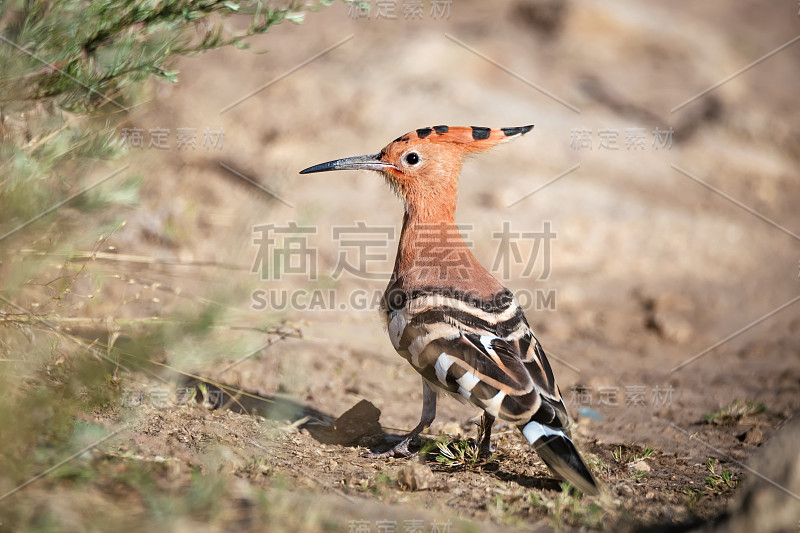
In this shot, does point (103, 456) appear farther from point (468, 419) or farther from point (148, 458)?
point (468, 419)

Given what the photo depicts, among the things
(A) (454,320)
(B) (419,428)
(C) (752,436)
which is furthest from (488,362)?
(C) (752,436)

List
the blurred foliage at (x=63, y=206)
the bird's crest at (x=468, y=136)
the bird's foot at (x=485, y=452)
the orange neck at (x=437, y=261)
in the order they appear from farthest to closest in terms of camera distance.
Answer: the bird's crest at (x=468, y=136), the orange neck at (x=437, y=261), the bird's foot at (x=485, y=452), the blurred foliage at (x=63, y=206)

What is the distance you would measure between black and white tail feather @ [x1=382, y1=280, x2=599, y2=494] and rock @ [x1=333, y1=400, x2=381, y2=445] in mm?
297

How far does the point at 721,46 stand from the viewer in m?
9.05

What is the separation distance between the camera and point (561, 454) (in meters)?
2.86

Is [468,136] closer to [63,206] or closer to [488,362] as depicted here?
[488,362]

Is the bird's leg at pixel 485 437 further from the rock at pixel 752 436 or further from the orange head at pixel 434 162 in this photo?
the rock at pixel 752 436

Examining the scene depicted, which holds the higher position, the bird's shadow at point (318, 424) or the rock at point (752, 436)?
the bird's shadow at point (318, 424)

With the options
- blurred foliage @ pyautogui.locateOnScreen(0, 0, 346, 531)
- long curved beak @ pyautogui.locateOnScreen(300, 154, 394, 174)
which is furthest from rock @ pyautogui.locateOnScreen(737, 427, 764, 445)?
blurred foliage @ pyautogui.locateOnScreen(0, 0, 346, 531)

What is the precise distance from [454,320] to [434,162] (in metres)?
1.03

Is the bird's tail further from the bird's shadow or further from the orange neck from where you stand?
the orange neck

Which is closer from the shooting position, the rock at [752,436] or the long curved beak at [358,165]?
the rock at [752,436]

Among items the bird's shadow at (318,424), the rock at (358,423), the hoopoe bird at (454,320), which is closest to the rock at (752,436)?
the hoopoe bird at (454,320)

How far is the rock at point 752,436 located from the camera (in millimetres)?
3754
